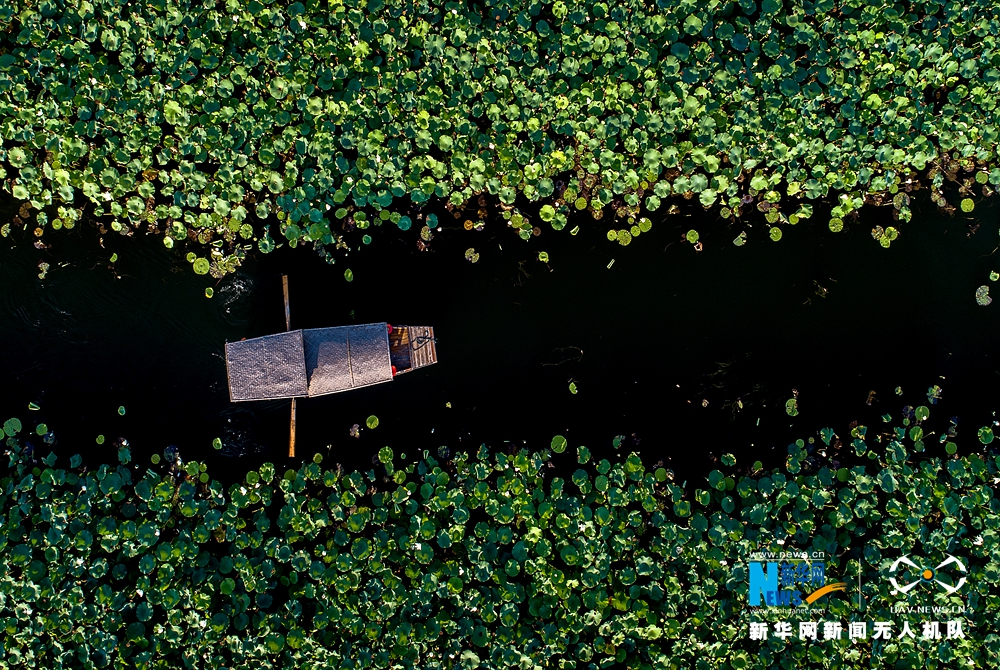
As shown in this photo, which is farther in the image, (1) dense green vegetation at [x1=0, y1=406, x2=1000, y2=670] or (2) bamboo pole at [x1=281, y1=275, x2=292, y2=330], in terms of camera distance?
(2) bamboo pole at [x1=281, y1=275, x2=292, y2=330]

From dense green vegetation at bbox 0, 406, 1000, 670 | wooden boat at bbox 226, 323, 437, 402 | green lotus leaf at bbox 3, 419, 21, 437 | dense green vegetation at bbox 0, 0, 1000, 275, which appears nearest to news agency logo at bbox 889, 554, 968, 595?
dense green vegetation at bbox 0, 406, 1000, 670

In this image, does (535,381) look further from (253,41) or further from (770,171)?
(253,41)

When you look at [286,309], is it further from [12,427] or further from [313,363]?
[12,427]

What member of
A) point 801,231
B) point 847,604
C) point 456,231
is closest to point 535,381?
point 456,231

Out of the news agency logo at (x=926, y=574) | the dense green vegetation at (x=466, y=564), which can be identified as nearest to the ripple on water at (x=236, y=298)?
the dense green vegetation at (x=466, y=564)

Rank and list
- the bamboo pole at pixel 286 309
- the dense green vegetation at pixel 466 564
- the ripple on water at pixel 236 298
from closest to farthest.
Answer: the dense green vegetation at pixel 466 564 < the bamboo pole at pixel 286 309 < the ripple on water at pixel 236 298

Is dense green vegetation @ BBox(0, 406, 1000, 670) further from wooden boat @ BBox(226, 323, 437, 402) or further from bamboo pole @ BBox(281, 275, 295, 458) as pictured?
wooden boat @ BBox(226, 323, 437, 402)

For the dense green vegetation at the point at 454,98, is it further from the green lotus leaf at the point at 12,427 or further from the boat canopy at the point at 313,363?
the green lotus leaf at the point at 12,427
